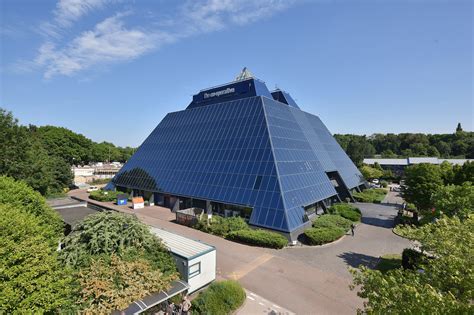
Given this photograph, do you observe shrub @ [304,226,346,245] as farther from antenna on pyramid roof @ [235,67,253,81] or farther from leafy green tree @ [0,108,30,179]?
leafy green tree @ [0,108,30,179]

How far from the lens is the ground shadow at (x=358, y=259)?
20.2 meters

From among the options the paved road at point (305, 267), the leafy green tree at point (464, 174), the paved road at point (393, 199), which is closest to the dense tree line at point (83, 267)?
the paved road at point (305, 267)

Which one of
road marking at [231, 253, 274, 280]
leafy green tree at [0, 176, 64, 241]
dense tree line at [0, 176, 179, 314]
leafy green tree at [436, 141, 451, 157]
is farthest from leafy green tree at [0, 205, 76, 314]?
leafy green tree at [436, 141, 451, 157]

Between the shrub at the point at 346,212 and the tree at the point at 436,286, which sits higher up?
the tree at the point at 436,286

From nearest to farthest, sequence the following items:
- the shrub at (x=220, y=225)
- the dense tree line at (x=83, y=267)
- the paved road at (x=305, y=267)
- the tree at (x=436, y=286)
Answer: the tree at (x=436, y=286), the dense tree line at (x=83, y=267), the paved road at (x=305, y=267), the shrub at (x=220, y=225)

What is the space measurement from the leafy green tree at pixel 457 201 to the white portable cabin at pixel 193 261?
18.6 meters

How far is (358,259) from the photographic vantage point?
21.2 m

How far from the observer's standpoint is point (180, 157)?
40062 millimetres

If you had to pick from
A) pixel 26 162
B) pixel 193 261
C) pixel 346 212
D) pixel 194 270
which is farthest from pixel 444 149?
pixel 26 162

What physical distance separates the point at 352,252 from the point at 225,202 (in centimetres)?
1425

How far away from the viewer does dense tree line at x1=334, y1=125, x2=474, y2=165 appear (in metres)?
111

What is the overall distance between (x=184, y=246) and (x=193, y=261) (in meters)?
1.87

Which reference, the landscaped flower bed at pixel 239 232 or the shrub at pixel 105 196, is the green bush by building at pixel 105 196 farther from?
the landscaped flower bed at pixel 239 232

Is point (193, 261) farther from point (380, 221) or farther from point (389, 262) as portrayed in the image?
point (380, 221)
